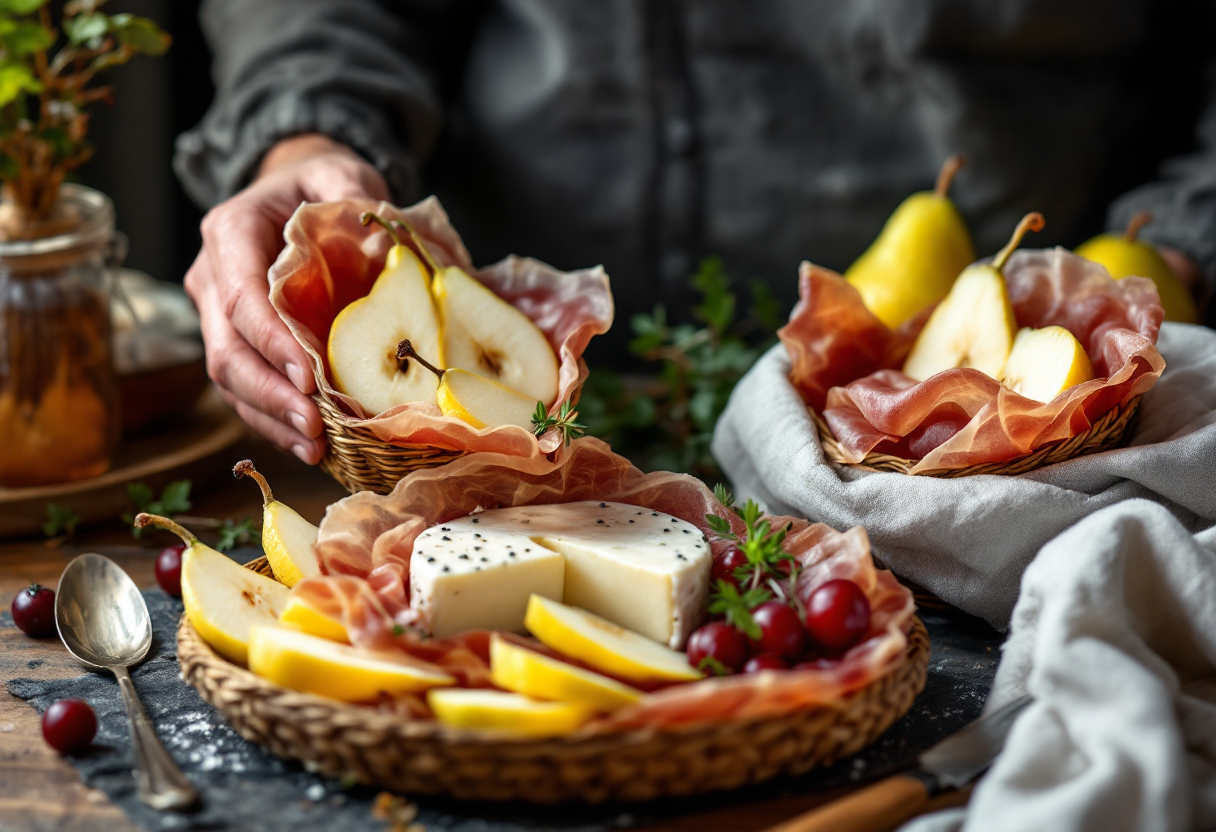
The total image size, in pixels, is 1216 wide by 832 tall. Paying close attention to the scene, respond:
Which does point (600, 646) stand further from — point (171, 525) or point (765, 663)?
point (171, 525)

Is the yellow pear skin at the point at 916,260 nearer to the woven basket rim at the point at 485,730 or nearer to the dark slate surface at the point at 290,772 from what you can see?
the dark slate surface at the point at 290,772

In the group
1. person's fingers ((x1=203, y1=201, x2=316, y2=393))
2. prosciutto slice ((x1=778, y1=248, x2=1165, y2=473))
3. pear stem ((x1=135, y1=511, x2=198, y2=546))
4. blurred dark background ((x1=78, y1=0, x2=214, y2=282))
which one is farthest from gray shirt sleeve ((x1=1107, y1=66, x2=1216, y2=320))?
blurred dark background ((x1=78, y1=0, x2=214, y2=282))

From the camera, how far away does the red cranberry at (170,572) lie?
3.07 feet

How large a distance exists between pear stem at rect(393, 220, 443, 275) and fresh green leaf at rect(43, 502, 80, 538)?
1.45 feet

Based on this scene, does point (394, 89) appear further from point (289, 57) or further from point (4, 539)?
point (4, 539)

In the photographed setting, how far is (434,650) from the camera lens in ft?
2.28

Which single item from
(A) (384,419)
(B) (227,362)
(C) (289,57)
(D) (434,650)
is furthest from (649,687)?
(C) (289,57)

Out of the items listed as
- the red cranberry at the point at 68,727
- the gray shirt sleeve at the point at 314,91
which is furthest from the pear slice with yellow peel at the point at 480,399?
the gray shirt sleeve at the point at 314,91

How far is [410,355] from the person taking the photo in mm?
850

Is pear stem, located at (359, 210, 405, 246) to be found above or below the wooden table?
above

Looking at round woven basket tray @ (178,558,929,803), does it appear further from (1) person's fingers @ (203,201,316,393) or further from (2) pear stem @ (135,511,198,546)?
(1) person's fingers @ (203,201,316,393)

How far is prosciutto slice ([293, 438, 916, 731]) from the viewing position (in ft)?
1.99

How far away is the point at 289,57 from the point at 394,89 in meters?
0.17

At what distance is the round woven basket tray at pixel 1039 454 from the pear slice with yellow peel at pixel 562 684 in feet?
1.12
